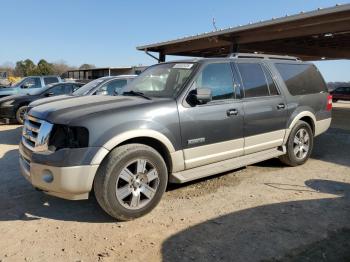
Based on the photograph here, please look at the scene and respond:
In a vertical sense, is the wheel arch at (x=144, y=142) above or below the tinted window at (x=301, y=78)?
below

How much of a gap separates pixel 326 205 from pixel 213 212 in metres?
1.43

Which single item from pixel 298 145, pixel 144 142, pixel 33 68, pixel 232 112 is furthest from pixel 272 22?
pixel 33 68

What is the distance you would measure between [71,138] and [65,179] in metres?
0.43

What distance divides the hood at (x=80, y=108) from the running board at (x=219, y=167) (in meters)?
1.01

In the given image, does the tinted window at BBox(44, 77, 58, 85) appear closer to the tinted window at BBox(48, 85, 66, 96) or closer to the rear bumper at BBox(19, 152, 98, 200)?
the tinted window at BBox(48, 85, 66, 96)

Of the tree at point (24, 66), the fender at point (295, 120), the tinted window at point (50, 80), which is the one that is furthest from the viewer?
the tree at point (24, 66)

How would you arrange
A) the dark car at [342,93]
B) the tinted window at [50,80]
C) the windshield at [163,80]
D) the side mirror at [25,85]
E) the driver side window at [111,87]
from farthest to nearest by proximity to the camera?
the dark car at [342,93] < the tinted window at [50,80] < the side mirror at [25,85] < the driver side window at [111,87] < the windshield at [163,80]

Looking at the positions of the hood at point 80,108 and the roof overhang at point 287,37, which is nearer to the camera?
the hood at point 80,108

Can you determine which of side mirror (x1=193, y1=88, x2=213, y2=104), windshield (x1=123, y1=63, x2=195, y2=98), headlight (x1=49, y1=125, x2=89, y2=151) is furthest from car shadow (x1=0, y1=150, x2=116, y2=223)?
side mirror (x1=193, y1=88, x2=213, y2=104)

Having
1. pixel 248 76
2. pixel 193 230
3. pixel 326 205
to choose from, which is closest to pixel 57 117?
pixel 193 230

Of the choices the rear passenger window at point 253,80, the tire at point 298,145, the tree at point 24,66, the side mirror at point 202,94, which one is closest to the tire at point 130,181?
the side mirror at point 202,94

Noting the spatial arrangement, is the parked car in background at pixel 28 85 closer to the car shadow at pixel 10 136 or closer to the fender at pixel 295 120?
the car shadow at pixel 10 136

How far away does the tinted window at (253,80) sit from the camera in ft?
18.1

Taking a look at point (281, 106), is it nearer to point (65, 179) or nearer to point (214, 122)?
point (214, 122)
